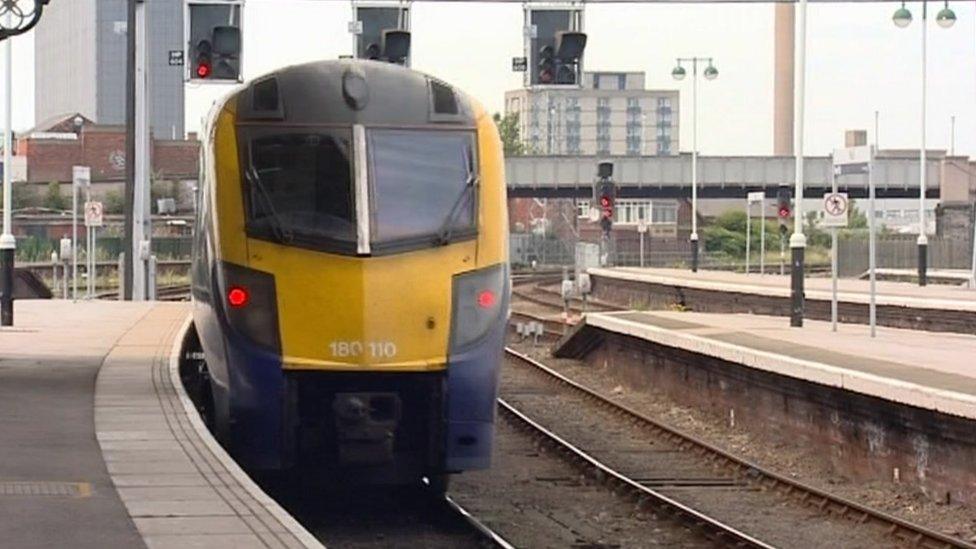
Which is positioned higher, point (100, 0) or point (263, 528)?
point (100, 0)

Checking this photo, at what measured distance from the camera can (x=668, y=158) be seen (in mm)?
90125

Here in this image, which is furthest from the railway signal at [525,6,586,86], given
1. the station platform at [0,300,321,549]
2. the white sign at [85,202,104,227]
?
the white sign at [85,202,104,227]

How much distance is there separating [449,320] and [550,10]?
16.7 m

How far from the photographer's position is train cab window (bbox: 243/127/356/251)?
14.6 m

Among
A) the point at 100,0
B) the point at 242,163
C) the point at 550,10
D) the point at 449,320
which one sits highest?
the point at 100,0

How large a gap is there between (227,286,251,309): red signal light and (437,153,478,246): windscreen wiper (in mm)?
1563

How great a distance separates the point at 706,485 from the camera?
61.6 feet

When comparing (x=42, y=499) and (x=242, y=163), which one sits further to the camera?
(x=242, y=163)

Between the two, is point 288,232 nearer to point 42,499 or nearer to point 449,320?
point 449,320

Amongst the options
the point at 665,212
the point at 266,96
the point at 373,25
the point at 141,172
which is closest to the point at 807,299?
the point at 373,25

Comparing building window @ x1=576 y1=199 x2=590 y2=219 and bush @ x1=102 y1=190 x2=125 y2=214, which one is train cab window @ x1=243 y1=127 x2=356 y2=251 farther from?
building window @ x1=576 y1=199 x2=590 y2=219

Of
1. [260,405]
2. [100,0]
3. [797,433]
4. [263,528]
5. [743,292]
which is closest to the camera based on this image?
[263,528]

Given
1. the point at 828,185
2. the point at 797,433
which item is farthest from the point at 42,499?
the point at 828,185

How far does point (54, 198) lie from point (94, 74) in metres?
54.3
